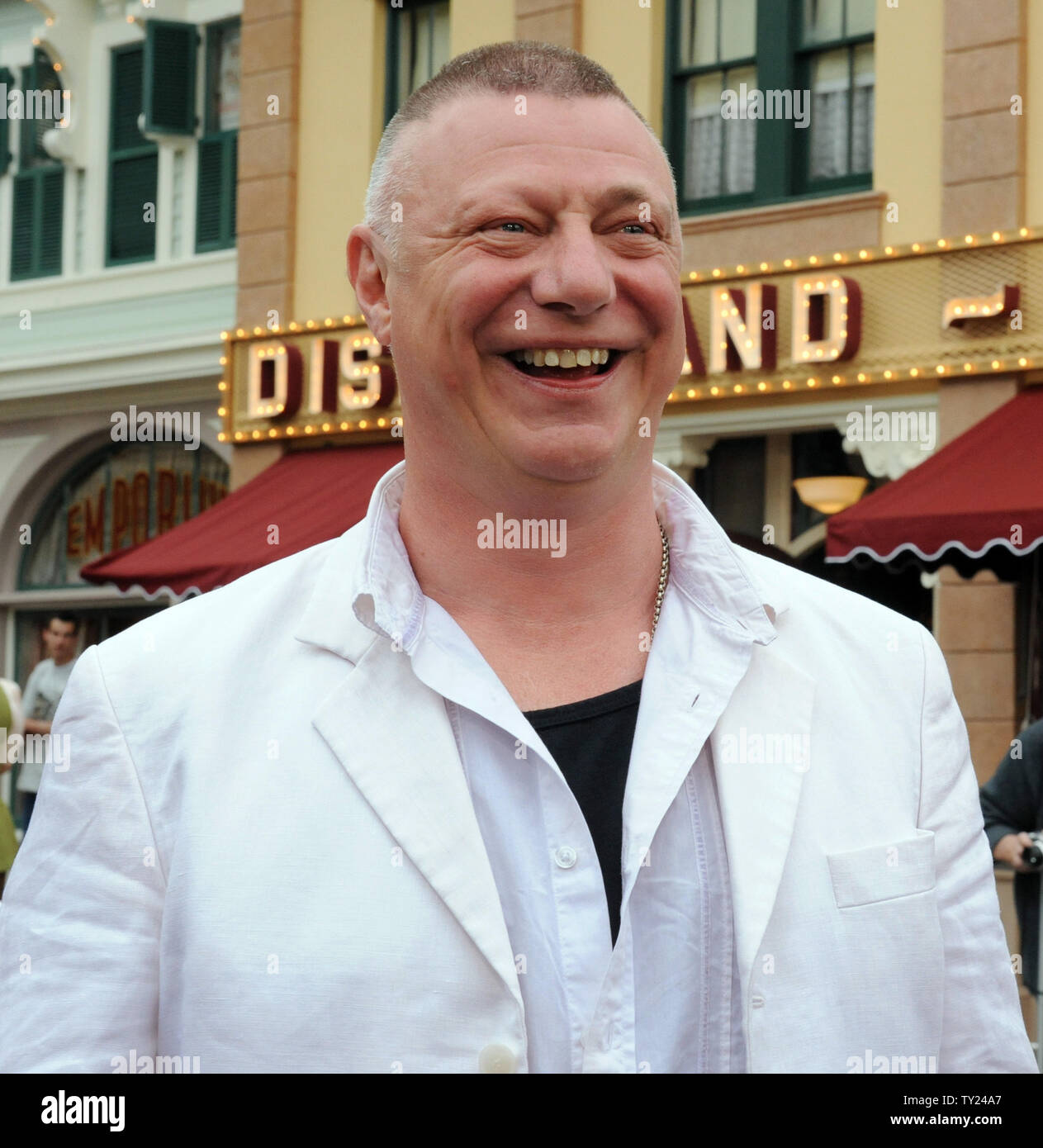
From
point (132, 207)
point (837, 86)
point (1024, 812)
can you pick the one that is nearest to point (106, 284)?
point (132, 207)

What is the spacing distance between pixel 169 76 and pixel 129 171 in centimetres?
103

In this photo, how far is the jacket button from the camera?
1.80 m

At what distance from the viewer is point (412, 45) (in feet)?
41.8

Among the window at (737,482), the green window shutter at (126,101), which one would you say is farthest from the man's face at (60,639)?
the green window shutter at (126,101)

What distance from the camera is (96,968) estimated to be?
1.87m

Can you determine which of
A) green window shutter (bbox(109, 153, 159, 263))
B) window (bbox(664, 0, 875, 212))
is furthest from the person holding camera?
green window shutter (bbox(109, 153, 159, 263))

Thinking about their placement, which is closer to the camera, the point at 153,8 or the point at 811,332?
the point at 811,332

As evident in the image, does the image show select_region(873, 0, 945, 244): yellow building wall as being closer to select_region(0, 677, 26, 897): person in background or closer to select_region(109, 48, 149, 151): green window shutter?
select_region(0, 677, 26, 897): person in background

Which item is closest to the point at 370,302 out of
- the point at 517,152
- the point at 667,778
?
the point at 517,152

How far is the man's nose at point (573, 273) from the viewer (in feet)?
6.42

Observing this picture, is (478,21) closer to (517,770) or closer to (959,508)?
(959,508)

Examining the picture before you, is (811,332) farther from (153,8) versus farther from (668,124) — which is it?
(153,8)
